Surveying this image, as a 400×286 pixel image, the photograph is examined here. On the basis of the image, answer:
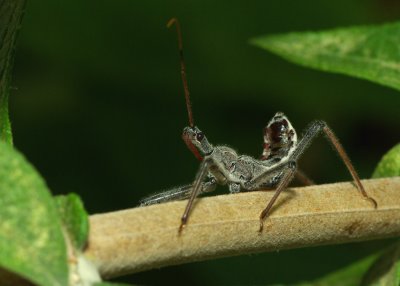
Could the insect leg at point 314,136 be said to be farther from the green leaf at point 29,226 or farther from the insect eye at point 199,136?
the green leaf at point 29,226

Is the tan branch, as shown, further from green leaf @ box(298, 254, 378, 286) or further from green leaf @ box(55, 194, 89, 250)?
green leaf @ box(298, 254, 378, 286)

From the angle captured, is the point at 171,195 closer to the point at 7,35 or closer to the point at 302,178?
the point at 302,178

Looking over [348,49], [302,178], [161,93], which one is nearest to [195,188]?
[348,49]

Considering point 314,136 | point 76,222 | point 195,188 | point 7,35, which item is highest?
point 7,35

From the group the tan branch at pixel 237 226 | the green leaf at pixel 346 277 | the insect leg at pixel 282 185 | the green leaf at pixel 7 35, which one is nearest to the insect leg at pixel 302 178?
the insect leg at pixel 282 185

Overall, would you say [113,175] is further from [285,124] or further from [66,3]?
[285,124]

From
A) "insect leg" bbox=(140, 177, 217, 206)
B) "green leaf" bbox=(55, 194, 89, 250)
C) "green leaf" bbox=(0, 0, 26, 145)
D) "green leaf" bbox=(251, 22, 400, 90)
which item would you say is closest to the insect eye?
"insect leg" bbox=(140, 177, 217, 206)
